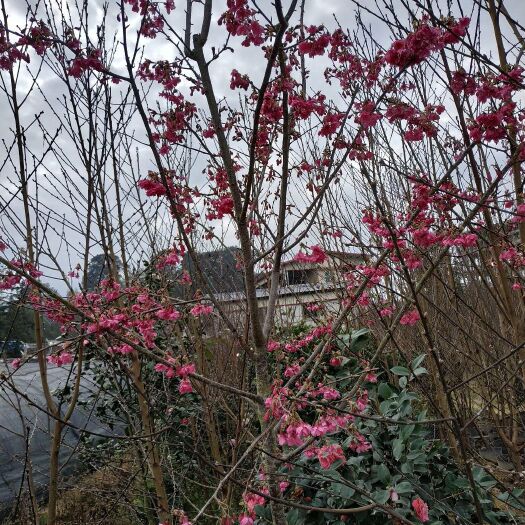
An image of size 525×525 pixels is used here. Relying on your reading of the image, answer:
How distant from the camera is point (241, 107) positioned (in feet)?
13.0

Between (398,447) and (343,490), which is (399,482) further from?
(343,490)

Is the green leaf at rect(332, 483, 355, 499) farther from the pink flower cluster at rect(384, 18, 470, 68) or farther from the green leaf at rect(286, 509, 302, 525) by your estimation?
the pink flower cluster at rect(384, 18, 470, 68)

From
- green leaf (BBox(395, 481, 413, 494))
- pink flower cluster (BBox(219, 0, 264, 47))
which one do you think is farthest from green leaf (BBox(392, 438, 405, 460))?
pink flower cluster (BBox(219, 0, 264, 47))

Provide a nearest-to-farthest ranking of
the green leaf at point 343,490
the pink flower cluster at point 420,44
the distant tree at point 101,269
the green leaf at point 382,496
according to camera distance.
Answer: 1. the pink flower cluster at point 420,44
2. the green leaf at point 382,496
3. the green leaf at point 343,490
4. the distant tree at point 101,269

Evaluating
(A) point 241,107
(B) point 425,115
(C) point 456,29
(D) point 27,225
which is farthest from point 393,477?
(A) point 241,107

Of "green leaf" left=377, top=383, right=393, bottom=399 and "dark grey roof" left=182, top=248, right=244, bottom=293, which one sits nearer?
"green leaf" left=377, top=383, right=393, bottom=399

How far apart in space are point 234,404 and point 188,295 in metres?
1.33

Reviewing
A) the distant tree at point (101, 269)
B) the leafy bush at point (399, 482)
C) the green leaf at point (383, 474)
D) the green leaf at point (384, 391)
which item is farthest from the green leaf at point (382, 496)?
the distant tree at point (101, 269)

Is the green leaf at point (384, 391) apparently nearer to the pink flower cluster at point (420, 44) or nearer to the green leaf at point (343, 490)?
the green leaf at point (343, 490)

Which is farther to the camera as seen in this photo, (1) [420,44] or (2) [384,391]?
(2) [384,391]

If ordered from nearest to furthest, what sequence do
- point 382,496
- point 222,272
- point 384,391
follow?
point 382,496 → point 384,391 → point 222,272

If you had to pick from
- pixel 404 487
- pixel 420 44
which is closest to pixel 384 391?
pixel 404 487

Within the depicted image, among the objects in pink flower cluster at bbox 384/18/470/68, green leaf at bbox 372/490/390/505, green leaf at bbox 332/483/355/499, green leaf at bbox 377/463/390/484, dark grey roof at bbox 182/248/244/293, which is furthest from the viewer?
dark grey roof at bbox 182/248/244/293

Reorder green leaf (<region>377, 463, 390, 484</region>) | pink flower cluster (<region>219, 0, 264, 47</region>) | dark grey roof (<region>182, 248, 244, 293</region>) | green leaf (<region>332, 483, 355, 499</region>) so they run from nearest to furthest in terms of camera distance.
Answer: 1. pink flower cluster (<region>219, 0, 264, 47</region>)
2. green leaf (<region>332, 483, 355, 499</region>)
3. green leaf (<region>377, 463, 390, 484</region>)
4. dark grey roof (<region>182, 248, 244, 293</region>)
